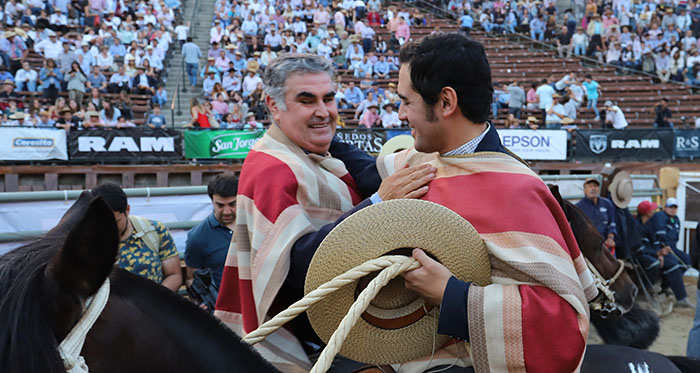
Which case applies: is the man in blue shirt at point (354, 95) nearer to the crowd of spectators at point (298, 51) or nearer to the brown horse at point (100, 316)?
the crowd of spectators at point (298, 51)

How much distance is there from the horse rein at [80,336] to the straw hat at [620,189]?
762 cm

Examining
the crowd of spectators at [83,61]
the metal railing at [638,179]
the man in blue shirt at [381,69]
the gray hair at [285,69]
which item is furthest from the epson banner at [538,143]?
the gray hair at [285,69]

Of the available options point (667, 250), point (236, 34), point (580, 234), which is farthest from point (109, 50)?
point (580, 234)

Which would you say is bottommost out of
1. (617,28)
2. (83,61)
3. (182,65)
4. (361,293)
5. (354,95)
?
(354,95)

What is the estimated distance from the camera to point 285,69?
241 cm

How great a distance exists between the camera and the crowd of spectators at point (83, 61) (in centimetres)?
1321

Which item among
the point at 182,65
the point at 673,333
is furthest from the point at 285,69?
Result: the point at 182,65

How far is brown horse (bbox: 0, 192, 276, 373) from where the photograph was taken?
112 cm

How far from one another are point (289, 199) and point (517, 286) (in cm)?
84

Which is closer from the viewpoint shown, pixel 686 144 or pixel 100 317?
pixel 100 317

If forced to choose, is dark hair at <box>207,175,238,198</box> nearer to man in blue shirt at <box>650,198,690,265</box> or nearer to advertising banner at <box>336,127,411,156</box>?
man in blue shirt at <box>650,198,690,265</box>

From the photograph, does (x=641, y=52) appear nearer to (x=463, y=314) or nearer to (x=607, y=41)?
(x=607, y=41)

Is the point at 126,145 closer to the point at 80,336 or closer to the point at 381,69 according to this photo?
the point at 381,69

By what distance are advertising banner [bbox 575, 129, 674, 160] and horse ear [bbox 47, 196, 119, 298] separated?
49.9 feet
